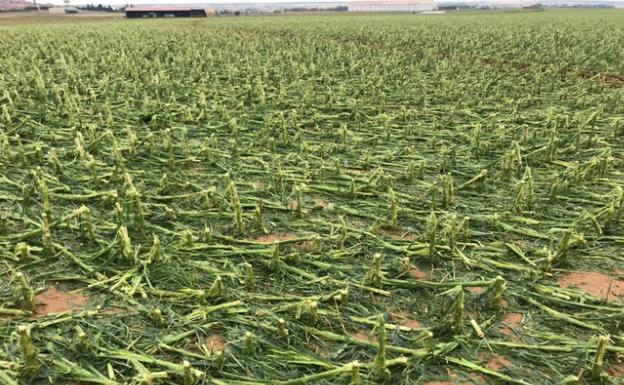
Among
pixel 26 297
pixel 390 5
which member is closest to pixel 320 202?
pixel 26 297

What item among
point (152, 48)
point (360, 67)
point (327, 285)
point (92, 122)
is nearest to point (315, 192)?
point (327, 285)

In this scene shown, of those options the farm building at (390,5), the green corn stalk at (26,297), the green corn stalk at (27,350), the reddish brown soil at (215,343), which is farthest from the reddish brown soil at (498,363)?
the farm building at (390,5)

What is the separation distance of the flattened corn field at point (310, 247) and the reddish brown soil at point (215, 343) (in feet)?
0.06

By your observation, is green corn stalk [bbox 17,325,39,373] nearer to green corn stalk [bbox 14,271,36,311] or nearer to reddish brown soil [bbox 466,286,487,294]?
green corn stalk [bbox 14,271,36,311]

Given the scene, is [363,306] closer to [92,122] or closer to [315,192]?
[315,192]

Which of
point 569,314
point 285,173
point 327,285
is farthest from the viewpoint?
point 285,173

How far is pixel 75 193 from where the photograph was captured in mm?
4523

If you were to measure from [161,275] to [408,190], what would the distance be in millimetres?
2572

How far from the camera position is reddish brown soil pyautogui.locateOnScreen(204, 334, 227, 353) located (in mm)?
2689

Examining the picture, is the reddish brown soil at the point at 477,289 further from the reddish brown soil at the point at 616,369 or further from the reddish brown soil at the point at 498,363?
the reddish brown soil at the point at 616,369

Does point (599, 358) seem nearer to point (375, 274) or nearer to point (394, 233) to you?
point (375, 274)

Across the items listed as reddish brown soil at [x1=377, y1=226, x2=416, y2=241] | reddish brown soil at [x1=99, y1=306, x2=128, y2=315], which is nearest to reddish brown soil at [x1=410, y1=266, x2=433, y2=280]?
reddish brown soil at [x1=377, y1=226, x2=416, y2=241]

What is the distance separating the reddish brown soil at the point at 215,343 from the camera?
2689 mm

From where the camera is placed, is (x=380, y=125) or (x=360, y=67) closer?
(x=380, y=125)
